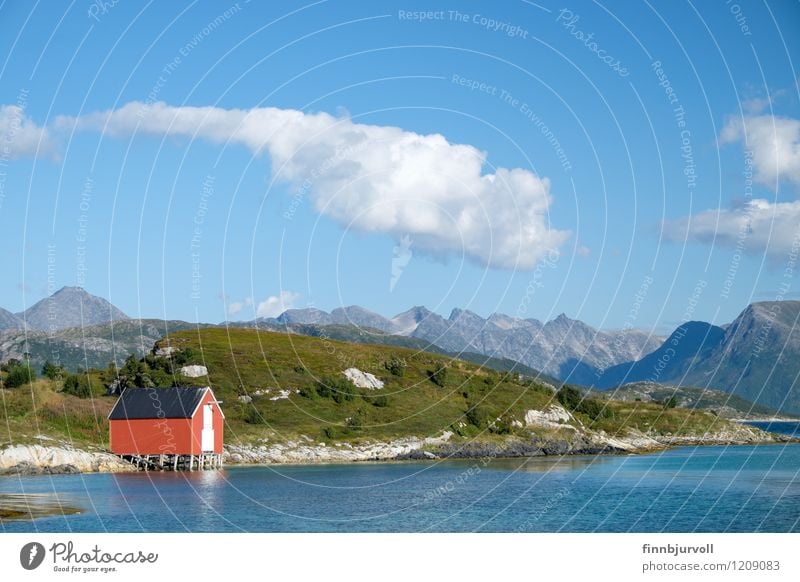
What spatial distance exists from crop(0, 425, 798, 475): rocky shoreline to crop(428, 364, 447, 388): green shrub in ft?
52.1

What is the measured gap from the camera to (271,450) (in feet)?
361

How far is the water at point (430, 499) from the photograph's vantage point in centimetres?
5134

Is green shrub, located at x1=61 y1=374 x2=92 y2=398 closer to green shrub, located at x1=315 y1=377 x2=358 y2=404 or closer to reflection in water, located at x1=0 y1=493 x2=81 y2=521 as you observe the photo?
green shrub, located at x1=315 y1=377 x2=358 y2=404

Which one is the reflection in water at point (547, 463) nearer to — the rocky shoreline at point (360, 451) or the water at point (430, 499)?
the water at point (430, 499)

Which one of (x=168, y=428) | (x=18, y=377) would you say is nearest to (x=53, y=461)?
(x=168, y=428)

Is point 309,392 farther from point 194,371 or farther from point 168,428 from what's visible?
point 168,428

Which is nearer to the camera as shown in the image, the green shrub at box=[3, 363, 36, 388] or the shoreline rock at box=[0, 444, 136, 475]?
the shoreline rock at box=[0, 444, 136, 475]

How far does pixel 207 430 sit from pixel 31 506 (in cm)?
4544

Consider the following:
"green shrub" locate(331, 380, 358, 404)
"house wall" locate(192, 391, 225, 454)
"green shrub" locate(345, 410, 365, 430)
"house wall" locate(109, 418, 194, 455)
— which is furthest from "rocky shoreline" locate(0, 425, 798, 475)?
"green shrub" locate(331, 380, 358, 404)

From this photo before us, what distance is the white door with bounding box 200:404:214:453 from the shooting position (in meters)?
98.8

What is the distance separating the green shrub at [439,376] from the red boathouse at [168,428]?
46526 millimetres

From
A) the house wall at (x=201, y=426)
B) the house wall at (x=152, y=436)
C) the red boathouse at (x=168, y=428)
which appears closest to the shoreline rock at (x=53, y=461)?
the house wall at (x=152, y=436)

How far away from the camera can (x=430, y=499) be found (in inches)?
2569
